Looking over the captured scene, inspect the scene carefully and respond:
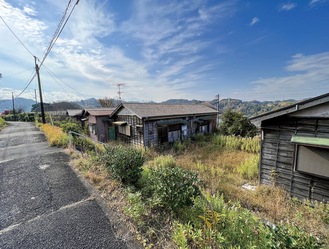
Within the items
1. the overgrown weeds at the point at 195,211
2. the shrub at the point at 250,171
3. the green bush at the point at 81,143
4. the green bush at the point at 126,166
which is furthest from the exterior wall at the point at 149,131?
the green bush at the point at 126,166

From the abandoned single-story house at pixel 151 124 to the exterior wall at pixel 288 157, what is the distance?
26.8 feet

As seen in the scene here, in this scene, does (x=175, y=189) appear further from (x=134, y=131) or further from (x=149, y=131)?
(x=134, y=131)

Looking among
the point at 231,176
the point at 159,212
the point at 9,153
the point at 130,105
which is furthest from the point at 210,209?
the point at 130,105

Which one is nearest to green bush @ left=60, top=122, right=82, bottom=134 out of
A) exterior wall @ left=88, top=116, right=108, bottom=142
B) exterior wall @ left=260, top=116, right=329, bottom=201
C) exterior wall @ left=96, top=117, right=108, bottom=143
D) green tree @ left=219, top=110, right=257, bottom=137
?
exterior wall @ left=88, top=116, right=108, bottom=142

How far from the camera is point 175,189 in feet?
10.6

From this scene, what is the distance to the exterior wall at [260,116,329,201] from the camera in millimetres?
4699

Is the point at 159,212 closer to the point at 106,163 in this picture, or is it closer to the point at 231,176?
the point at 106,163

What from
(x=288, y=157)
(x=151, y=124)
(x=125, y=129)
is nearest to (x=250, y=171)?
(x=288, y=157)

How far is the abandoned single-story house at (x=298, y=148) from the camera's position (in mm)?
4527

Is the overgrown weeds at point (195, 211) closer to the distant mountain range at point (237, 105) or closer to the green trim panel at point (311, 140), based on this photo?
the green trim panel at point (311, 140)

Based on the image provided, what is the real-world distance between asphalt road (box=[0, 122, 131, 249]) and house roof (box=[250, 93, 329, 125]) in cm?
561

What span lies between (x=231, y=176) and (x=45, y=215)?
6726 mm

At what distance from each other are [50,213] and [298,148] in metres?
7.02

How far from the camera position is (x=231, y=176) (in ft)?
23.5
